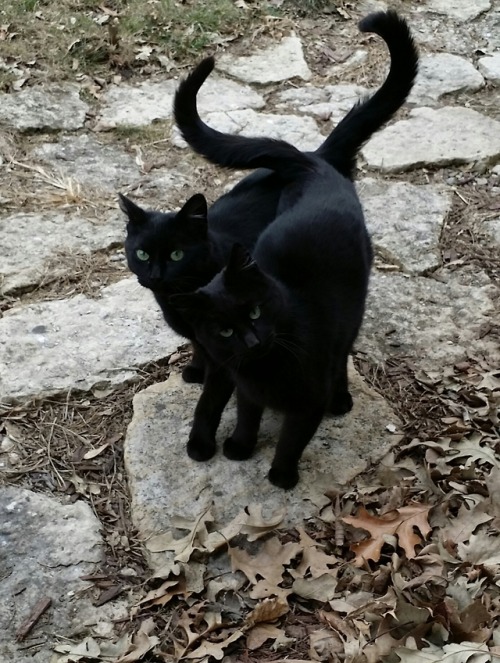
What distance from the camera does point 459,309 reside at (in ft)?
9.98

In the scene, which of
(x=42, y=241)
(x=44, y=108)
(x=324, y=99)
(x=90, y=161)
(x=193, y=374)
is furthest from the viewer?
(x=324, y=99)

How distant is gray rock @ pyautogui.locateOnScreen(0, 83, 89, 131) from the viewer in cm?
416

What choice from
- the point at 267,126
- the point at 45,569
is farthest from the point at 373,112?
the point at 45,569

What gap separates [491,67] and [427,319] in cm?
228

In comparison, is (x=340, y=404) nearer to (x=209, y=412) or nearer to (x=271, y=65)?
(x=209, y=412)

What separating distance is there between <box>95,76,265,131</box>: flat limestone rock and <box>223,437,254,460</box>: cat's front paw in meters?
2.31

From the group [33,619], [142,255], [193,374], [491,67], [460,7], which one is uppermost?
[460,7]

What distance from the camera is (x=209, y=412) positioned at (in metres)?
2.45

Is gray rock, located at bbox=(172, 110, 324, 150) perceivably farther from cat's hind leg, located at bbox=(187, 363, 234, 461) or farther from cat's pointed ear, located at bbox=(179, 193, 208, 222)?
cat's hind leg, located at bbox=(187, 363, 234, 461)

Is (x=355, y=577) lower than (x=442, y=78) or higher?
lower

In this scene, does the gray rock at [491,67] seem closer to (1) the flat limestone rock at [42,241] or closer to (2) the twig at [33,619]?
(1) the flat limestone rock at [42,241]

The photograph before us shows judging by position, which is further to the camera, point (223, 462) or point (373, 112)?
point (373, 112)

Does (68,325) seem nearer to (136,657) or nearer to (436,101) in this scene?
(136,657)

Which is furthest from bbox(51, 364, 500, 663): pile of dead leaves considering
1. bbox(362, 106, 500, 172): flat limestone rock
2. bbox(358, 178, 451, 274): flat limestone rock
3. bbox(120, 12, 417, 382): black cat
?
bbox(362, 106, 500, 172): flat limestone rock
